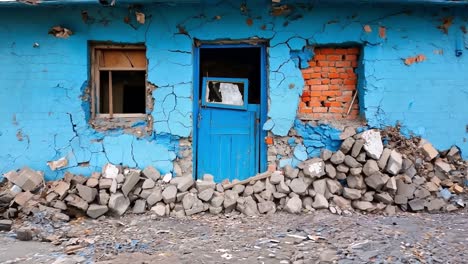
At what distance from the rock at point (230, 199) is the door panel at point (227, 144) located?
49 cm

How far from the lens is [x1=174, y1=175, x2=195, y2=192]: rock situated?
4.85 metres

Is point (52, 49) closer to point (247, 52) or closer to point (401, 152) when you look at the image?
point (247, 52)

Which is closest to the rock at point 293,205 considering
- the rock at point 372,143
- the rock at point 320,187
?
the rock at point 320,187

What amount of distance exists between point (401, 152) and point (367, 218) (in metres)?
1.16

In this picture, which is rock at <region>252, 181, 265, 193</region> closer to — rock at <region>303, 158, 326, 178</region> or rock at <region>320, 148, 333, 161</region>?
rock at <region>303, 158, 326, 178</region>

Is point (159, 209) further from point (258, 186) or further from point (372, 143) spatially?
point (372, 143)

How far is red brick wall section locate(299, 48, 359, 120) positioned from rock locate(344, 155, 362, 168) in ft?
2.21

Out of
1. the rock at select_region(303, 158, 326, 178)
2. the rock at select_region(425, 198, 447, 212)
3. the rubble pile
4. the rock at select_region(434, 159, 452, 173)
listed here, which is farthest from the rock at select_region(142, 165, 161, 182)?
the rock at select_region(434, 159, 452, 173)

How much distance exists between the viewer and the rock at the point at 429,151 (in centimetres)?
504

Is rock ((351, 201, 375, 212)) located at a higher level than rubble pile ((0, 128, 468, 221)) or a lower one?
lower

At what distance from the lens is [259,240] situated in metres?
3.77

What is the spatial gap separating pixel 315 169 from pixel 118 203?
2.51 metres

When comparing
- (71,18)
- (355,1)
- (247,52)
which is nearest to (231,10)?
(247,52)

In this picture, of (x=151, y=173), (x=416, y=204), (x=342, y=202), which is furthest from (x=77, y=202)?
(x=416, y=204)
